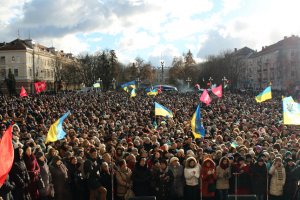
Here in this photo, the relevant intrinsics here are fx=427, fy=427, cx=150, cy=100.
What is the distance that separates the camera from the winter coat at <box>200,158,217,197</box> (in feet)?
32.8

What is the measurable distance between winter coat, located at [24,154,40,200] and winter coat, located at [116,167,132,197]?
5.93ft

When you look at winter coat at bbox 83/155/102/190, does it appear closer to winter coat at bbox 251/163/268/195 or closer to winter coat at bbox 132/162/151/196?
winter coat at bbox 132/162/151/196

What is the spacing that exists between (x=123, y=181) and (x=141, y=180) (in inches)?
16.3

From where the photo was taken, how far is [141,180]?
963cm

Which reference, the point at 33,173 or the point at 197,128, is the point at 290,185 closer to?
the point at 197,128

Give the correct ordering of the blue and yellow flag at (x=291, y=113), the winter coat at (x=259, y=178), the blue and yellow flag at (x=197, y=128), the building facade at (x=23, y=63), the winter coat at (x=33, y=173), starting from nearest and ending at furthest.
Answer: the winter coat at (x=33, y=173) < the winter coat at (x=259, y=178) < the blue and yellow flag at (x=197, y=128) < the blue and yellow flag at (x=291, y=113) < the building facade at (x=23, y=63)

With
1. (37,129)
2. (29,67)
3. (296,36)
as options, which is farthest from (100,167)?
(296,36)

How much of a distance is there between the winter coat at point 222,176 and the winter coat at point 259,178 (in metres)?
0.60

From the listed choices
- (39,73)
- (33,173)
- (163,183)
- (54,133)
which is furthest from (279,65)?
(33,173)

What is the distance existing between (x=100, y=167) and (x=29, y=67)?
8720cm

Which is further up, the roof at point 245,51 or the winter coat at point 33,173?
the roof at point 245,51

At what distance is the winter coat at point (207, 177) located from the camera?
1000cm

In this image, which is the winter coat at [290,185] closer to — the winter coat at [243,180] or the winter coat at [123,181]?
the winter coat at [243,180]

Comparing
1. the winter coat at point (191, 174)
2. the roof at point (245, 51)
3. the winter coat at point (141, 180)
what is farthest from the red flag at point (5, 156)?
the roof at point (245, 51)
